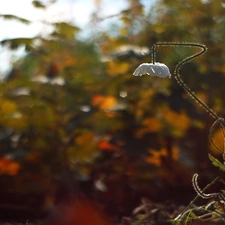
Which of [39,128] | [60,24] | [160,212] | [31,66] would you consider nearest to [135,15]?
[60,24]

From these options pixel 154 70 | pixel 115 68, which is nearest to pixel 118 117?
pixel 115 68

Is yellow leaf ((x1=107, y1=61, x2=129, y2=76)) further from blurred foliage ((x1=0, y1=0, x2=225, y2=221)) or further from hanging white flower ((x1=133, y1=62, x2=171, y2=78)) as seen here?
hanging white flower ((x1=133, y1=62, x2=171, y2=78))

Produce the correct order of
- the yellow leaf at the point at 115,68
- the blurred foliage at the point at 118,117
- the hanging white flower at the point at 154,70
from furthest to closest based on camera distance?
the yellow leaf at the point at 115,68 → the blurred foliage at the point at 118,117 → the hanging white flower at the point at 154,70

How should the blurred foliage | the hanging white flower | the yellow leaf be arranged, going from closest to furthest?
the hanging white flower → the blurred foliage → the yellow leaf

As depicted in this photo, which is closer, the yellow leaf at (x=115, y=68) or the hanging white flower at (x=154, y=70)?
the hanging white flower at (x=154, y=70)

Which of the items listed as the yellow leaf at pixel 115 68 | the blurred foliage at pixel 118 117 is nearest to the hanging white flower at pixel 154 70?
the blurred foliage at pixel 118 117

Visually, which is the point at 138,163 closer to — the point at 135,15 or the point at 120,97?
the point at 120,97

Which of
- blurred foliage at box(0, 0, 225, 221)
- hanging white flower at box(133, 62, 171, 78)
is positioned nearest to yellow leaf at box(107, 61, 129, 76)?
blurred foliage at box(0, 0, 225, 221)

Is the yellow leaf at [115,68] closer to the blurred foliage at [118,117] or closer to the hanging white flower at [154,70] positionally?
the blurred foliage at [118,117]
